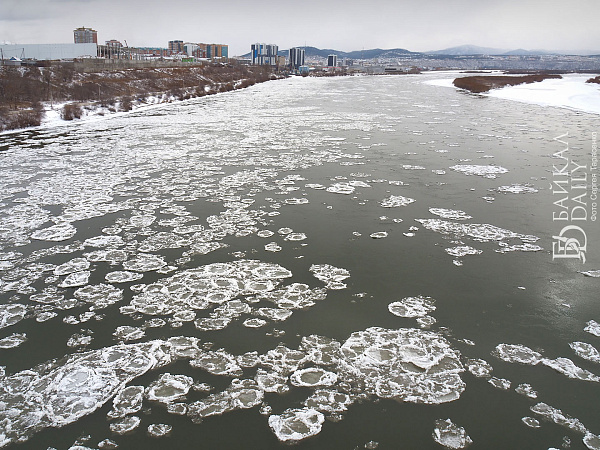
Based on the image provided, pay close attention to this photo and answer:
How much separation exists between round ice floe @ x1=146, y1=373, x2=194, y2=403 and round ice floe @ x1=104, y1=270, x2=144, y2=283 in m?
1.75

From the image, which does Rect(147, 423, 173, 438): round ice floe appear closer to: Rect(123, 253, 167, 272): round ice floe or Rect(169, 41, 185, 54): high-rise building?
Rect(123, 253, 167, 272): round ice floe

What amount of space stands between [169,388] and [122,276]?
203 cm

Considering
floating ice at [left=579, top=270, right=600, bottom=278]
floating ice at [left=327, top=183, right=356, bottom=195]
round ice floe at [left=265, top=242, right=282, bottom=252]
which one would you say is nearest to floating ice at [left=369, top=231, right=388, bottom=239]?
round ice floe at [left=265, top=242, right=282, bottom=252]

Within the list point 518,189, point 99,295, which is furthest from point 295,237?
point 518,189

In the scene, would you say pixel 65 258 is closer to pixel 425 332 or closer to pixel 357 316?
pixel 357 316

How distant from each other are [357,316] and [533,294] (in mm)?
1912

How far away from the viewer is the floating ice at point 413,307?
407 cm

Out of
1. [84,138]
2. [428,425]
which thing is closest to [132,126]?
[84,138]

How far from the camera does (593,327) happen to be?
3.84m

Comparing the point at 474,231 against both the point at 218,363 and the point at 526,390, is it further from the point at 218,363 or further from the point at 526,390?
the point at 218,363

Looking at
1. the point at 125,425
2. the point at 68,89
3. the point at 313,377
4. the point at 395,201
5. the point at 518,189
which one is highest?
the point at 68,89

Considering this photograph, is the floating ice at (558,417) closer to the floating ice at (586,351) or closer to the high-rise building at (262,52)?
the floating ice at (586,351)

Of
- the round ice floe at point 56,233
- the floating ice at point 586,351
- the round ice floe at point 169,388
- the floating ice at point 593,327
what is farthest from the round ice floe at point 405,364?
the round ice floe at point 56,233

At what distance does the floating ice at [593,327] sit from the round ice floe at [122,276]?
449 centimetres
